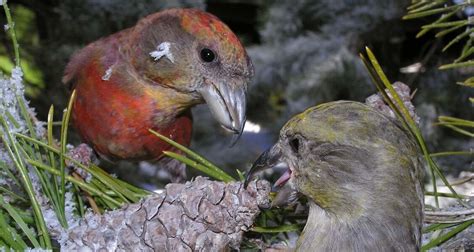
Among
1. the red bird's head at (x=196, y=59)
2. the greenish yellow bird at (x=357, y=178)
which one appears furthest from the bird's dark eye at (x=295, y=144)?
the red bird's head at (x=196, y=59)

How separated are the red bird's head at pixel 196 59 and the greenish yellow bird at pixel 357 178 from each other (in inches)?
20.7

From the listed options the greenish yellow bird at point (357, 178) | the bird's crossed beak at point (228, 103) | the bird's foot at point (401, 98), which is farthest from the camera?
the bird's crossed beak at point (228, 103)

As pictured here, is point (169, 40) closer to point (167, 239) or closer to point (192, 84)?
point (192, 84)

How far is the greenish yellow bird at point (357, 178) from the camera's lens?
141 cm

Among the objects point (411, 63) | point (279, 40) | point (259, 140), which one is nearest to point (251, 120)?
point (259, 140)

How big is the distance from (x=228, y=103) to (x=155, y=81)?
0.29 meters

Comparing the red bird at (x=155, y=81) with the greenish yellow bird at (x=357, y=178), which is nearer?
the greenish yellow bird at (x=357, y=178)

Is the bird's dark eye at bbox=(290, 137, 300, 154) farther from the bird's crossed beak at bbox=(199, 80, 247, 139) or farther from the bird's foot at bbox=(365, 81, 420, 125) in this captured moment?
the bird's crossed beak at bbox=(199, 80, 247, 139)

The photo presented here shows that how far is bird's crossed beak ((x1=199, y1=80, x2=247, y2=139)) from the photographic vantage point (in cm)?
200

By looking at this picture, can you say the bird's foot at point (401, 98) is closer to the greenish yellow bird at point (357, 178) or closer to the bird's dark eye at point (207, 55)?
the greenish yellow bird at point (357, 178)

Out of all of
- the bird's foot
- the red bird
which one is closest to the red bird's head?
the red bird

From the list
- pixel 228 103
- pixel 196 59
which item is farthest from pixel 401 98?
pixel 196 59

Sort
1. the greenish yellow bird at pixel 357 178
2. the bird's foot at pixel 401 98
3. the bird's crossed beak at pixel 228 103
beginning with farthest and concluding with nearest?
the bird's crossed beak at pixel 228 103 → the bird's foot at pixel 401 98 → the greenish yellow bird at pixel 357 178

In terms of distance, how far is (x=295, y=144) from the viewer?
59.5 inches
